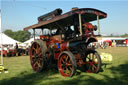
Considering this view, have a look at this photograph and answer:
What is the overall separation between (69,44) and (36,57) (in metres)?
2.18

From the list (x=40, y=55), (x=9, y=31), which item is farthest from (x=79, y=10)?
(x=9, y=31)

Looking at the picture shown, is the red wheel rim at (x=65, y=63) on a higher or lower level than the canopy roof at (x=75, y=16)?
lower

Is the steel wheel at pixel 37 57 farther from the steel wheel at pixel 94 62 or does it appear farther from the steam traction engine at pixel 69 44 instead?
the steel wheel at pixel 94 62

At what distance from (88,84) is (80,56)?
1.43 meters

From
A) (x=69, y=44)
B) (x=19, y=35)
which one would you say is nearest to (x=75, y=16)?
(x=69, y=44)

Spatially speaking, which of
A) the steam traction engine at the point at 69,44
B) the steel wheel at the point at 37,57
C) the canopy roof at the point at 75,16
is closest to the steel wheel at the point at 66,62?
the steam traction engine at the point at 69,44

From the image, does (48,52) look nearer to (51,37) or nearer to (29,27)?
(51,37)

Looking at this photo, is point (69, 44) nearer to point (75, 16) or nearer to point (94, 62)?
point (75, 16)

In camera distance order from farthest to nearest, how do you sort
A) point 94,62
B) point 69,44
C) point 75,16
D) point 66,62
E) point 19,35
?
point 19,35
point 94,62
point 75,16
point 69,44
point 66,62

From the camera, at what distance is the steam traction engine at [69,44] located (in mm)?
5305

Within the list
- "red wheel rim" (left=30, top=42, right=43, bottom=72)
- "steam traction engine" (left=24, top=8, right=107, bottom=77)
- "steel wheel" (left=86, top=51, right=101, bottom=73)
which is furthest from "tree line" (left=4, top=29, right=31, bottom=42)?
"steel wheel" (left=86, top=51, right=101, bottom=73)

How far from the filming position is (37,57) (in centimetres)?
695

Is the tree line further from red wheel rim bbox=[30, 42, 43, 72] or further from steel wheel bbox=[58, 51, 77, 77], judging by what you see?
steel wheel bbox=[58, 51, 77, 77]

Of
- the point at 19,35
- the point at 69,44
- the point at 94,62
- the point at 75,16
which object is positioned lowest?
the point at 94,62
